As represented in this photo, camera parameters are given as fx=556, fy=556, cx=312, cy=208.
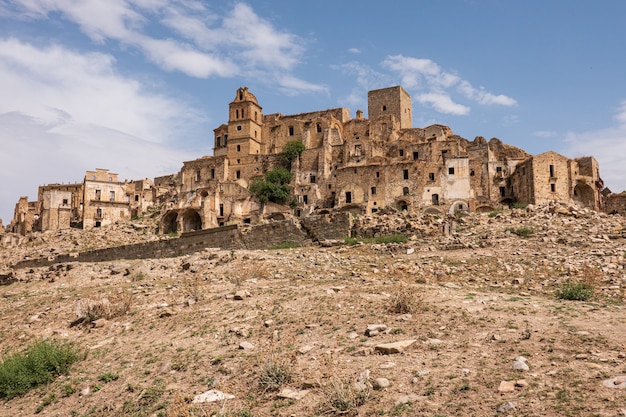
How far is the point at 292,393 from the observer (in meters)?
7.79

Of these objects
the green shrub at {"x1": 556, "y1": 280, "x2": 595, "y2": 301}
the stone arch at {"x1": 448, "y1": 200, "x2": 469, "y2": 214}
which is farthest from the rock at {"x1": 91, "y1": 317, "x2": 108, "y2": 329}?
the stone arch at {"x1": 448, "y1": 200, "x2": 469, "y2": 214}

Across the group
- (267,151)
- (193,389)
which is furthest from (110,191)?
(193,389)

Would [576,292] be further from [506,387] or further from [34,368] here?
[34,368]

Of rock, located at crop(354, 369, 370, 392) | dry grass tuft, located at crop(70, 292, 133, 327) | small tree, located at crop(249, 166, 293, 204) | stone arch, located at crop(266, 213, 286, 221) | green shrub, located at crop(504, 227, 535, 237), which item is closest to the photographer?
rock, located at crop(354, 369, 370, 392)

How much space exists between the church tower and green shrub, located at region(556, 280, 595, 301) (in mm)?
52374

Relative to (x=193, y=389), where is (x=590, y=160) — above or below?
above

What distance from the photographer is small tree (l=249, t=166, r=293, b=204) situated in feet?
175

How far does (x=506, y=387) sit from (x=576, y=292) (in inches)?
235

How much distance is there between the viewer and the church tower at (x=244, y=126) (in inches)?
2504

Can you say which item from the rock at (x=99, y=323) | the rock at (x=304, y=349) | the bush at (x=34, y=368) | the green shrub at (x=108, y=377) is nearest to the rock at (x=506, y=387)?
the rock at (x=304, y=349)

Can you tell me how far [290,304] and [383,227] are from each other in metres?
10.1

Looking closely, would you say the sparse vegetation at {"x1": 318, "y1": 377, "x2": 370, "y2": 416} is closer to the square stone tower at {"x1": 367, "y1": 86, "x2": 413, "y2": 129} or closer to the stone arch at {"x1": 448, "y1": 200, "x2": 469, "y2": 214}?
the stone arch at {"x1": 448, "y1": 200, "x2": 469, "y2": 214}

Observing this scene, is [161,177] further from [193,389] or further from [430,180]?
[193,389]

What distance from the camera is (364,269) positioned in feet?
52.4
